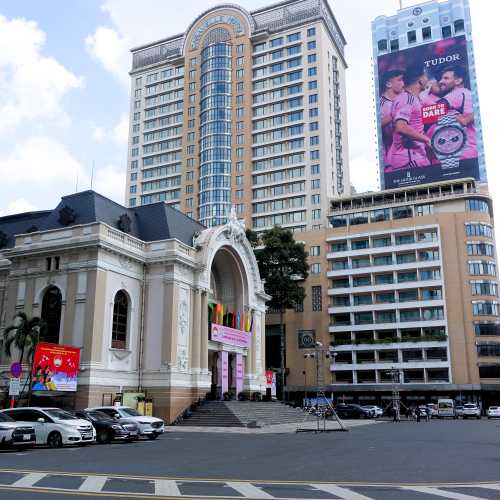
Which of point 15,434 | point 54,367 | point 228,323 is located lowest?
point 15,434

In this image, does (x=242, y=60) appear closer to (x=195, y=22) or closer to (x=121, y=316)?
(x=195, y=22)

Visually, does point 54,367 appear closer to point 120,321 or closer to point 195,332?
point 120,321

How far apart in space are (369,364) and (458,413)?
1645cm

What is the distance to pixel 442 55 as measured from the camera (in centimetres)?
10144

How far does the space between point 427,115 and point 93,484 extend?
95469 millimetres

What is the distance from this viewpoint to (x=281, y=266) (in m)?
73.1

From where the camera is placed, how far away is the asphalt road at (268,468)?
39.3 feet

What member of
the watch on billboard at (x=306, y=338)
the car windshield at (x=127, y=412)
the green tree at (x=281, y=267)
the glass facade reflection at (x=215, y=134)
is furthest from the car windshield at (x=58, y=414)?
the glass facade reflection at (x=215, y=134)

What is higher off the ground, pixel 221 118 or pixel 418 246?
pixel 221 118

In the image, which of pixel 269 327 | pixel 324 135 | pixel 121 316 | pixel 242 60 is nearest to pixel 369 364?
pixel 269 327

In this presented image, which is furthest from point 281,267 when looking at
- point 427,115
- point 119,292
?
point 427,115

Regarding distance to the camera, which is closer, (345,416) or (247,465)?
(247,465)

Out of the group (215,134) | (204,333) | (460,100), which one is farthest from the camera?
(215,134)

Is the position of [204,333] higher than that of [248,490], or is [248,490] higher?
[204,333]
